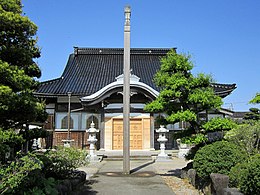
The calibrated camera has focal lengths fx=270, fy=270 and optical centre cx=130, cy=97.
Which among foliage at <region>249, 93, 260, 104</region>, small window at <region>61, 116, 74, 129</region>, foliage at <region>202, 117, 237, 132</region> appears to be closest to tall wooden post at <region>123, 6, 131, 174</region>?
foliage at <region>202, 117, 237, 132</region>

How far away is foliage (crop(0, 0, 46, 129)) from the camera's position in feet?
17.6

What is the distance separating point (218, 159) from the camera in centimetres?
655

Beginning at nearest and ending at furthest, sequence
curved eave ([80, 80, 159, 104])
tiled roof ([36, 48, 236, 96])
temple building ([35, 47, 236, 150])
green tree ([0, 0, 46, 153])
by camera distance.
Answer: green tree ([0, 0, 46, 153]) → curved eave ([80, 80, 159, 104]) → temple building ([35, 47, 236, 150]) → tiled roof ([36, 48, 236, 96])

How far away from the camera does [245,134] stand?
7.11 m

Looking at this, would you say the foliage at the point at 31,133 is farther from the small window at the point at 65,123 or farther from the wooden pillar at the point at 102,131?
the small window at the point at 65,123

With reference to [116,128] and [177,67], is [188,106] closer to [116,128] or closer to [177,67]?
[177,67]

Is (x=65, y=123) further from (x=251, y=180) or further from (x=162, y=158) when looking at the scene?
(x=251, y=180)

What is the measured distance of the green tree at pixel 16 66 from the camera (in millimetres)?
5352

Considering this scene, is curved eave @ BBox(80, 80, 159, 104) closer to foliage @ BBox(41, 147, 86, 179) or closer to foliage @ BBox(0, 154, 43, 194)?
foliage @ BBox(41, 147, 86, 179)

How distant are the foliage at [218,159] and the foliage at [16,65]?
425 cm

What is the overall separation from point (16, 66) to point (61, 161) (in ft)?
9.16

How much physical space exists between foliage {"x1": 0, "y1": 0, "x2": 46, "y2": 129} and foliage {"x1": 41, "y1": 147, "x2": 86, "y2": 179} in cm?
123

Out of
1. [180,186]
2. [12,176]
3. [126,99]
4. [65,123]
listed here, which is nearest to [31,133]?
[12,176]

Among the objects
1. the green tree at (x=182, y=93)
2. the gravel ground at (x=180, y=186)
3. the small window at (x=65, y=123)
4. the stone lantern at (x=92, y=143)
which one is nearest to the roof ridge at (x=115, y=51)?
the small window at (x=65, y=123)
